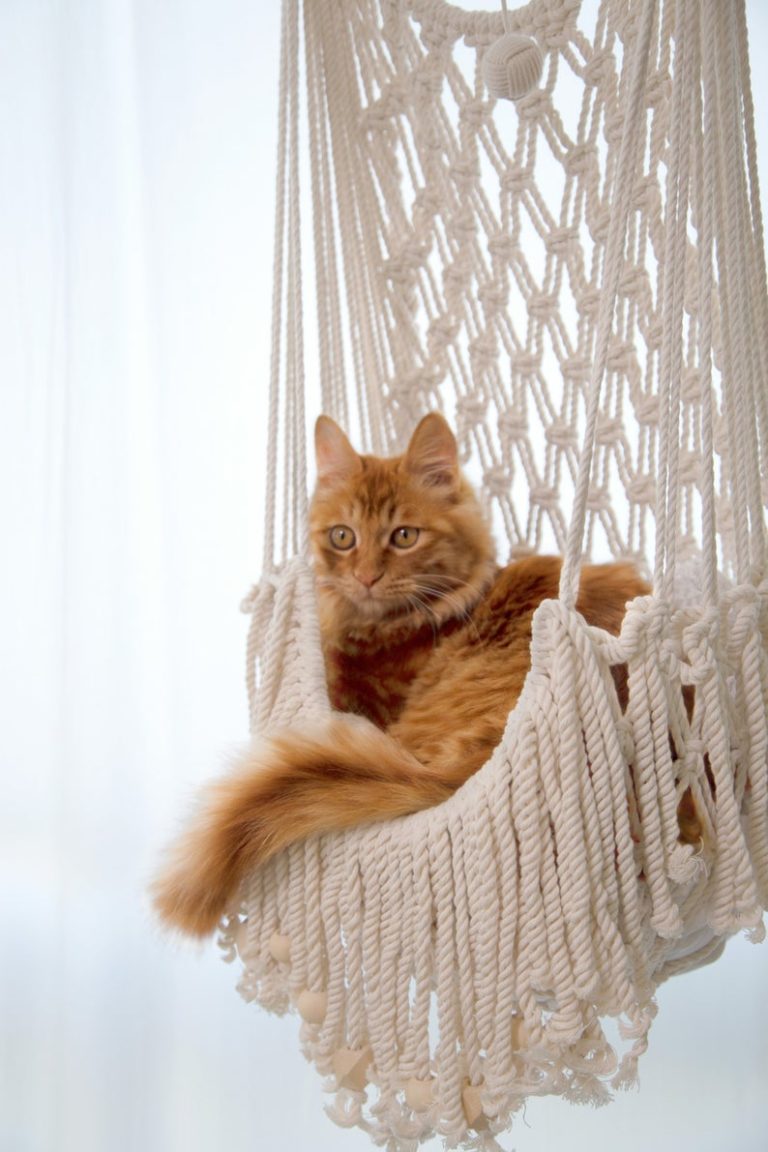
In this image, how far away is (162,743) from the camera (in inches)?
66.1

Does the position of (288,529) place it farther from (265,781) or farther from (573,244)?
(573,244)

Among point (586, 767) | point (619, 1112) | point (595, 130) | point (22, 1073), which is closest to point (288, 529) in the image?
point (586, 767)

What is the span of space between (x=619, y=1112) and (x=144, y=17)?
1.78 meters

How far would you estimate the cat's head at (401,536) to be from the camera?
1138 mm

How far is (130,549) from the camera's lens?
1.64 meters

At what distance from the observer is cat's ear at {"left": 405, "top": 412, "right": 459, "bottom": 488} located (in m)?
1.14

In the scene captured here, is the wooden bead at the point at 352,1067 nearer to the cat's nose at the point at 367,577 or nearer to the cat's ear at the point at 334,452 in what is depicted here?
the cat's nose at the point at 367,577

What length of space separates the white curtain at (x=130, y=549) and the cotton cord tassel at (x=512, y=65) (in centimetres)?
67

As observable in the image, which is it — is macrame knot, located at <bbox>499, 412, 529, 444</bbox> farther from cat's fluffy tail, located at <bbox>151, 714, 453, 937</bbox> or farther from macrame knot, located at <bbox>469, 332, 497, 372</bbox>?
cat's fluffy tail, located at <bbox>151, 714, 453, 937</bbox>

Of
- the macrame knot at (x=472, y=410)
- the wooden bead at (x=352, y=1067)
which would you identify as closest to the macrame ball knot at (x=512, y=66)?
the macrame knot at (x=472, y=410)

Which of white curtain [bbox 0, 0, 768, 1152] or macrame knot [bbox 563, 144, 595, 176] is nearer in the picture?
macrame knot [bbox 563, 144, 595, 176]

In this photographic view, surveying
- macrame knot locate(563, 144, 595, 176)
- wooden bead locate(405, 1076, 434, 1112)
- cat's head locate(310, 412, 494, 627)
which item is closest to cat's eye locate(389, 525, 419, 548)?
cat's head locate(310, 412, 494, 627)

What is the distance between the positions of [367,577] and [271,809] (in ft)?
1.12

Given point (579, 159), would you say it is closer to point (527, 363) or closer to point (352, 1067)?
point (527, 363)
